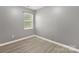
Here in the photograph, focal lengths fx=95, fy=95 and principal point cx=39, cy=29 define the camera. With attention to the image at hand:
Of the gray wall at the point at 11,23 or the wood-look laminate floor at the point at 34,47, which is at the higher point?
the gray wall at the point at 11,23

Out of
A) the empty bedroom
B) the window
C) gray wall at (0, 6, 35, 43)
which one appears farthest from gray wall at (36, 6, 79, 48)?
gray wall at (0, 6, 35, 43)

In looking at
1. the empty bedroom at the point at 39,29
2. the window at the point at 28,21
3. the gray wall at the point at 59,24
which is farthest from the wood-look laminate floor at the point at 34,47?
the window at the point at 28,21

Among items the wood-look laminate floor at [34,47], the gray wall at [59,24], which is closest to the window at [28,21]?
the gray wall at [59,24]

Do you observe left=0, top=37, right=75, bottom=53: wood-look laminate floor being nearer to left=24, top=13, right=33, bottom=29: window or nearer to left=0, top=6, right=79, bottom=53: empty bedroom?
left=0, top=6, right=79, bottom=53: empty bedroom

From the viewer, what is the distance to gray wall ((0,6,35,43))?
1.90 meters

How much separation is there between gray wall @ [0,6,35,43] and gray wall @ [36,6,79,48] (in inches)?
11.5

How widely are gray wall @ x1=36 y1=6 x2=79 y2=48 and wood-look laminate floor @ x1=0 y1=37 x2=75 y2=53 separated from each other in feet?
0.46

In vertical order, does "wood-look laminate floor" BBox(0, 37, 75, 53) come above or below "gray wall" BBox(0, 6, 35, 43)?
below

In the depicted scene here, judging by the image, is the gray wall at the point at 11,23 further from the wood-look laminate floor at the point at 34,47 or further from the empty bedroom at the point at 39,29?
the wood-look laminate floor at the point at 34,47

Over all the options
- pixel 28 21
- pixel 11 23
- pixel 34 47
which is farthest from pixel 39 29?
pixel 11 23

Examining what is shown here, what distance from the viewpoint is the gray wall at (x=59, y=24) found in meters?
1.89

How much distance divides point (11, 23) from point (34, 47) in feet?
2.24

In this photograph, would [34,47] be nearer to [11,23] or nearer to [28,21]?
[28,21]
